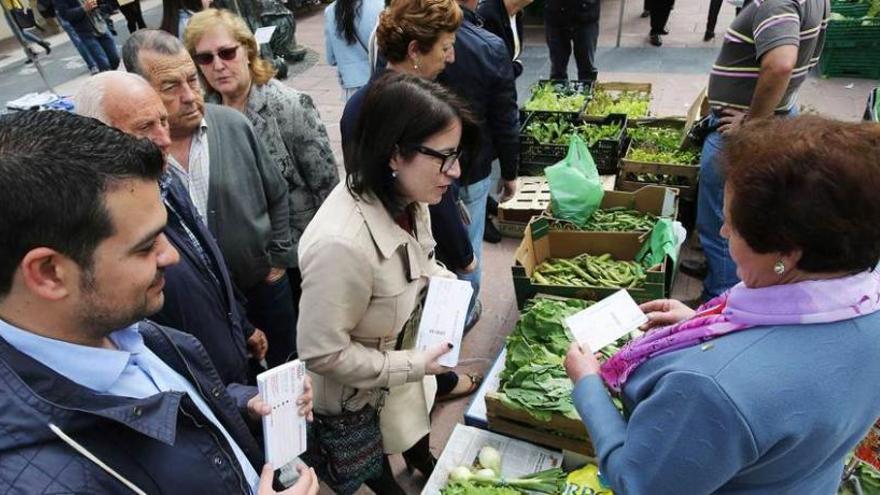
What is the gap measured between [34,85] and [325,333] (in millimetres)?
10920

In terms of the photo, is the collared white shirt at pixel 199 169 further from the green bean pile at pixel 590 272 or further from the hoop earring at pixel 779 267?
the hoop earring at pixel 779 267

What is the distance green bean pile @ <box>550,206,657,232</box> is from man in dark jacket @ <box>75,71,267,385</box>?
2343mm

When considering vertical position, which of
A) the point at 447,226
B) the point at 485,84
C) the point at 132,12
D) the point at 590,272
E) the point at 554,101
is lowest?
the point at 590,272

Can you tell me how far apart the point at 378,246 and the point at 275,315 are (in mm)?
1380

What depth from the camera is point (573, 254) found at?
379 centimetres

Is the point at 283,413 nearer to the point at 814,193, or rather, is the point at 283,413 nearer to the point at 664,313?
the point at 664,313

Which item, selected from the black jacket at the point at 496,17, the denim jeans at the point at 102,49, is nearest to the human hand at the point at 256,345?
the black jacket at the point at 496,17

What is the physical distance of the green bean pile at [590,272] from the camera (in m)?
3.41

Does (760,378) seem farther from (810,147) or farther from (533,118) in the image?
(533,118)

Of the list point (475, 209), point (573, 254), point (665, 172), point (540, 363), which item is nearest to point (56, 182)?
point (540, 363)

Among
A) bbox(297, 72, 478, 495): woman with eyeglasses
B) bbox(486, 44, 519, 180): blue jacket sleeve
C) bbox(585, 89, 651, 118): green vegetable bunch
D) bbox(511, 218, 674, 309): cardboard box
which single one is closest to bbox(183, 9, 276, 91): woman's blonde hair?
bbox(297, 72, 478, 495): woman with eyeglasses

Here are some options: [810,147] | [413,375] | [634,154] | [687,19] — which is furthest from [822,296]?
[687,19]

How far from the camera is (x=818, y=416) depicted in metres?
1.17

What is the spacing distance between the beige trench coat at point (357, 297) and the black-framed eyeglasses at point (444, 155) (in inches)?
9.9
